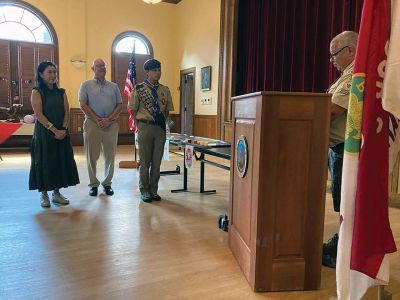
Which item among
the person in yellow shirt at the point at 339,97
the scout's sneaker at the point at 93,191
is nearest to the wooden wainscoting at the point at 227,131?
the scout's sneaker at the point at 93,191

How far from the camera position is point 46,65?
3.14m

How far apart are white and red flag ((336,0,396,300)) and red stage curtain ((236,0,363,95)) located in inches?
151

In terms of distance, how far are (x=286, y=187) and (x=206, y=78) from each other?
21.8 ft

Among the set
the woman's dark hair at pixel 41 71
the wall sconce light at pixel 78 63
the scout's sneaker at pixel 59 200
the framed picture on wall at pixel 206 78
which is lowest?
the scout's sneaker at pixel 59 200

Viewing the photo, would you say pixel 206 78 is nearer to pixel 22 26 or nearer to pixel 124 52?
pixel 124 52

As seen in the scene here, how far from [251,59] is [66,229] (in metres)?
4.94

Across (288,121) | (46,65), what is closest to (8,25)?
(46,65)

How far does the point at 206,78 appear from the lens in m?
8.19

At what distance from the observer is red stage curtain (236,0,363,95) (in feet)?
15.7

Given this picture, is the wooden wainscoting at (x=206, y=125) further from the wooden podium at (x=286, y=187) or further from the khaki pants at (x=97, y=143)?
the wooden podium at (x=286, y=187)

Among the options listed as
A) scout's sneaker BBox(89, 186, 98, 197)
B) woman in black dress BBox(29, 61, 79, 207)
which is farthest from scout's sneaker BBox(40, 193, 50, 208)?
scout's sneaker BBox(89, 186, 98, 197)

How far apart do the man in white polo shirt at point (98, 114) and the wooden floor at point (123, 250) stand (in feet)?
1.46

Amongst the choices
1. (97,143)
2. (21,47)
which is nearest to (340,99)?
(97,143)

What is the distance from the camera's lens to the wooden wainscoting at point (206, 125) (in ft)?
26.2
